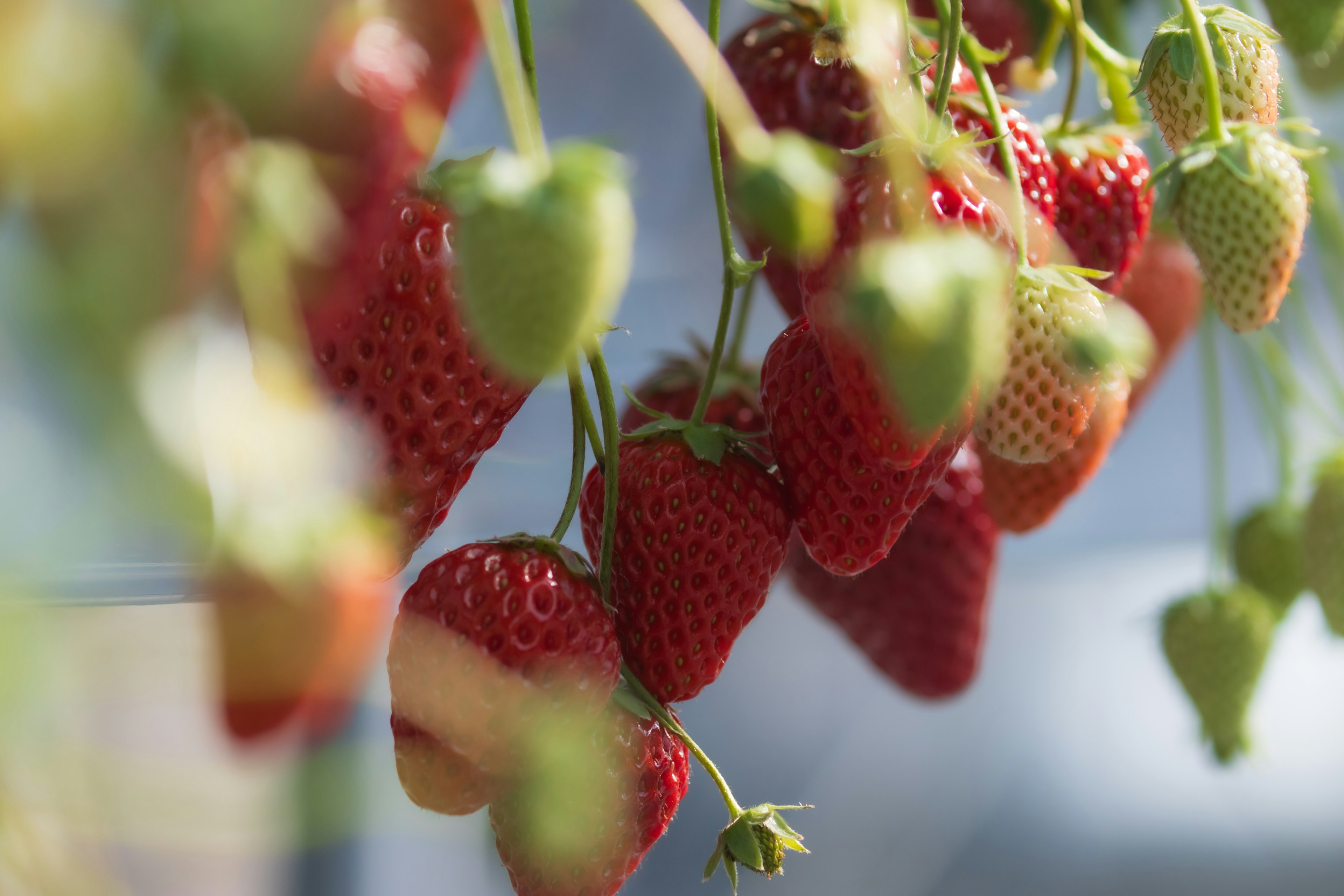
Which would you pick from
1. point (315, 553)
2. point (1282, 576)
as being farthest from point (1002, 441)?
point (1282, 576)

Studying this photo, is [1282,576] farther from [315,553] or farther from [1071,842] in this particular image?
[315,553]

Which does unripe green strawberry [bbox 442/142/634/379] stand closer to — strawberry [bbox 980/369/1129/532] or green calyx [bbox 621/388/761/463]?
green calyx [bbox 621/388/761/463]

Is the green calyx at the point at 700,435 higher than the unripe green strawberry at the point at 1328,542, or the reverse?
the green calyx at the point at 700,435

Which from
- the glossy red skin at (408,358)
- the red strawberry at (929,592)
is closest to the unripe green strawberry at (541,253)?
the glossy red skin at (408,358)

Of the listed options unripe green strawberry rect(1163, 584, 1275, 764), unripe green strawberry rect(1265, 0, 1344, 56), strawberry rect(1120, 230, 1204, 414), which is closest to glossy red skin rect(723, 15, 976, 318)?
unripe green strawberry rect(1265, 0, 1344, 56)

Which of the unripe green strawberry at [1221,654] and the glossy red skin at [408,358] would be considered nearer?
the glossy red skin at [408,358]

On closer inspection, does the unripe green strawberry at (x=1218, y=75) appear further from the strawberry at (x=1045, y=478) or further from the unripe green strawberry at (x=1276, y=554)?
the unripe green strawberry at (x=1276, y=554)
